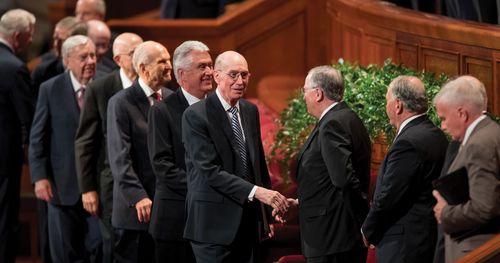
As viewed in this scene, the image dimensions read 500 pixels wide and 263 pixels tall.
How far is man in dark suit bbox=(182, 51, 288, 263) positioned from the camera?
7098 millimetres

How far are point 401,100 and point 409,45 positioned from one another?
2236 mm

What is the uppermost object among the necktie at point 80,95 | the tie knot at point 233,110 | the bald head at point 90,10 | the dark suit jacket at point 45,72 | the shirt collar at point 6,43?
the tie knot at point 233,110

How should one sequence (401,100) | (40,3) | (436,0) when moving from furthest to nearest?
(40,3), (436,0), (401,100)

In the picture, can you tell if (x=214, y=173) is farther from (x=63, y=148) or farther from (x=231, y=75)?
(x=63, y=148)

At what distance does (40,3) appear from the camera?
13602mm

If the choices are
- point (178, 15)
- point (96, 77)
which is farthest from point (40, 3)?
point (96, 77)

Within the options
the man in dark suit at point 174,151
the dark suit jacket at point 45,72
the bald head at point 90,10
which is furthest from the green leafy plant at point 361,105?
the bald head at point 90,10

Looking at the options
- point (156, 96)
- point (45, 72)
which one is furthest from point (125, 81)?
point (45, 72)

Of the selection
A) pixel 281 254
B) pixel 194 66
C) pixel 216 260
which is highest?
pixel 194 66

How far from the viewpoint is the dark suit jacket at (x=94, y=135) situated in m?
8.67

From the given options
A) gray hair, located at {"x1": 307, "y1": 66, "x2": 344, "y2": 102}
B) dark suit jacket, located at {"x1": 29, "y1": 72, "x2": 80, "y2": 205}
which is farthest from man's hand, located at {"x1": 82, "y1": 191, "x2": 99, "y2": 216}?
gray hair, located at {"x1": 307, "y1": 66, "x2": 344, "y2": 102}

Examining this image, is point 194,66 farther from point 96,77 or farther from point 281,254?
point 96,77

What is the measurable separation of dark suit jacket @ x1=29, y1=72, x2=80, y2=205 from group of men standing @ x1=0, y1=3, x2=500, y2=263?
56 cm

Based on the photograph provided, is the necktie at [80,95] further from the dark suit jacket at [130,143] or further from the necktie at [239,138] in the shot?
the necktie at [239,138]
